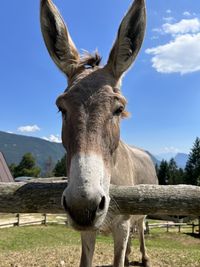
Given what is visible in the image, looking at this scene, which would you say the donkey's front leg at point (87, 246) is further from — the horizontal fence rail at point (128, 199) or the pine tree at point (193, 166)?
the pine tree at point (193, 166)

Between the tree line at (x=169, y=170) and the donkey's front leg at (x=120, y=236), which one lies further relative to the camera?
the tree line at (x=169, y=170)

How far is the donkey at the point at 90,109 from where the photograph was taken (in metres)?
2.83

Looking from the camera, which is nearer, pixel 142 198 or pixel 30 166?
pixel 142 198

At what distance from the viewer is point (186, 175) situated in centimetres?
7244

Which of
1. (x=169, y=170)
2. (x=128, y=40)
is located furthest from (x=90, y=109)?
(x=169, y=170)

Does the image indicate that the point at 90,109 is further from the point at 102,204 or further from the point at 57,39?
the point at 57,39

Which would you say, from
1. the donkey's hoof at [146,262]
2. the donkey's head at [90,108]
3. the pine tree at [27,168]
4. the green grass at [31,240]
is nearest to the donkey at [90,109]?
the donkey's head at [90,108]

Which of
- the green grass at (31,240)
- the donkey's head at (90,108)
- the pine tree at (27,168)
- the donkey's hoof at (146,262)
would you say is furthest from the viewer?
the pine tree at (27,168)

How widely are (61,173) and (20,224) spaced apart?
2184 inches

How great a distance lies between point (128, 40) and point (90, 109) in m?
1.11

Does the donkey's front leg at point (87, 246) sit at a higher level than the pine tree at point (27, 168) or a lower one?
lower

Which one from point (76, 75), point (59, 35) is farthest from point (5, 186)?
point (59, 35)

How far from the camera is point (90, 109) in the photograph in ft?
11.1

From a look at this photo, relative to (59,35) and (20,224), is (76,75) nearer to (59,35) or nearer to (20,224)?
A: (59,35)
